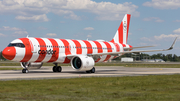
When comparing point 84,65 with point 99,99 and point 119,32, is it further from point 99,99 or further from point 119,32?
point 99,99

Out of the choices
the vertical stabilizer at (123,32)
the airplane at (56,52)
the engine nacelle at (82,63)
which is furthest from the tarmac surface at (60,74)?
the vertical stabilizer at (123,32)

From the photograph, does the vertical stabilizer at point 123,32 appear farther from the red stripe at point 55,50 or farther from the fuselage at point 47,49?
the red stripe at point 55,50

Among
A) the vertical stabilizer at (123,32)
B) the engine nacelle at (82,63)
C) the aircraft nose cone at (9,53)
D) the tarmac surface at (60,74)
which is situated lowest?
the tarmac surface at (60,74)

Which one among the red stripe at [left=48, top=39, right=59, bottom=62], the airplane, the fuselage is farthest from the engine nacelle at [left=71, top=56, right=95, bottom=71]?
the red stripe at [left=48, top=39, right=59, bottom=62]

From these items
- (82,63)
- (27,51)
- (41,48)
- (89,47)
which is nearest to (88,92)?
(82,63)

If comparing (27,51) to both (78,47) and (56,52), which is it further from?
(78,47)

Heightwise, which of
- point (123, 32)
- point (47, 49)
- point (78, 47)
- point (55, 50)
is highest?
point (123, 32)

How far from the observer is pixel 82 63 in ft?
111

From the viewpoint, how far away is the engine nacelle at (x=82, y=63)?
1334 inches

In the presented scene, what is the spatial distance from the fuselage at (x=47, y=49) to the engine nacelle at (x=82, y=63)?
1767mm

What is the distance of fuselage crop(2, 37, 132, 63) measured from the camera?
32.0 meters

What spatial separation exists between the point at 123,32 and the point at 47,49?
1884 cm

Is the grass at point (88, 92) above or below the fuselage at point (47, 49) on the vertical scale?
below

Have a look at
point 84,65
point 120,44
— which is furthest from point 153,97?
point 120,44
